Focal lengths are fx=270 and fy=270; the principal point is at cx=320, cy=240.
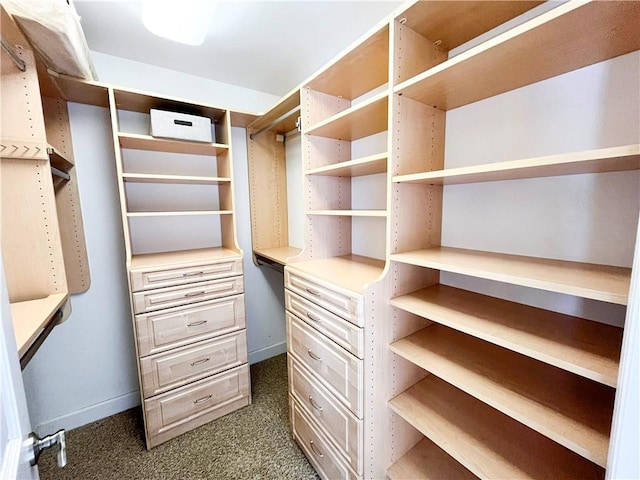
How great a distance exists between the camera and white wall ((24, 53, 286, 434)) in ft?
5.87

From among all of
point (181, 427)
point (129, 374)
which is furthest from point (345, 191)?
point (129, 374)

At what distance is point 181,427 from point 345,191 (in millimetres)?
1913

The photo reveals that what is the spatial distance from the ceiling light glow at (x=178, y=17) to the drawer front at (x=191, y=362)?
1.78 metres

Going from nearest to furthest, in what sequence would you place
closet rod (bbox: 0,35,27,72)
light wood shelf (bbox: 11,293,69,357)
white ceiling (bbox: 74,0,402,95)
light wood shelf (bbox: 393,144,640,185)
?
light wood shelf (bbox: 393,144,640,185) < light wood shelf (bbox: 11,293,69,357) < closet rod (bbox: 0,35,27,72) < white ceiling (bbox: 74,0,402,95)

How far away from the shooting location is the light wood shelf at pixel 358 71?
1.14 m

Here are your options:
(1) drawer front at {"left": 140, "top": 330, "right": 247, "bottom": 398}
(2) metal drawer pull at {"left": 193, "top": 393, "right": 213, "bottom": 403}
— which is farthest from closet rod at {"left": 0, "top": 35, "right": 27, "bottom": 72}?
(2) metal drawer pull at {"left": 193, "top": 393, "right": 213, "bottom": 403}

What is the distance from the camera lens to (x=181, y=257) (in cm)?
190

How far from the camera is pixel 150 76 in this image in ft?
6.28

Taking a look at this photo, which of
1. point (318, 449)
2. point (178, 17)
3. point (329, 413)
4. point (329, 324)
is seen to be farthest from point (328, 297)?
point (178, 17)

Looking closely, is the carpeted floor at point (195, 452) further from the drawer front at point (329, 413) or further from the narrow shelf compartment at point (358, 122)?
the narrow shelf compartment at point (358, 122)

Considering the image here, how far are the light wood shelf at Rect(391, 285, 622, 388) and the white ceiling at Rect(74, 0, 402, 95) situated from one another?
56.4 inches

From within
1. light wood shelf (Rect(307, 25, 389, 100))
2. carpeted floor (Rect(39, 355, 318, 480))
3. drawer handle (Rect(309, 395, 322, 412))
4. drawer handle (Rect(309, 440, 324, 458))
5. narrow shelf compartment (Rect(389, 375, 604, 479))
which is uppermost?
light wood shelf (Rect(307, 25, 389, 100))

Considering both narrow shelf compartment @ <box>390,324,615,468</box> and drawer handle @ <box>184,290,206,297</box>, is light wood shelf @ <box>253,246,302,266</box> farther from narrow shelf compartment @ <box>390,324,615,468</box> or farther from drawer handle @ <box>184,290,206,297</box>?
narrow shelf compartment @ <box>390,324,615,468</box>

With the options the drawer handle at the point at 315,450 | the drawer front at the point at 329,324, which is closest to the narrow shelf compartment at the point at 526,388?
the drawer front at the point at 329,324
